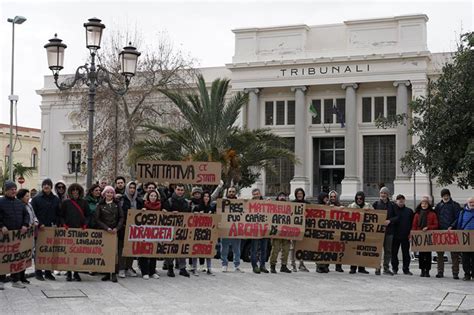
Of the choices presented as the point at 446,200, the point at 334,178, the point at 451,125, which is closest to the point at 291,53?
the point at 334,178

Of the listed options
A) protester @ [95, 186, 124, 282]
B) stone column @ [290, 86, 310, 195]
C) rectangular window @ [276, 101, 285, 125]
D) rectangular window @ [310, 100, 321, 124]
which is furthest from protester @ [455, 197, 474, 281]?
rectangular window @ [276, 101, 285, 125]

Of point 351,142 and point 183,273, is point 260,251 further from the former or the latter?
point 351,142

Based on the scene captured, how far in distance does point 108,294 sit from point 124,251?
2031mm

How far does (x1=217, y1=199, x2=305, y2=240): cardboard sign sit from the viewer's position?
48.8ft

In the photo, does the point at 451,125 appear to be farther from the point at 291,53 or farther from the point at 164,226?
the point at 291,53

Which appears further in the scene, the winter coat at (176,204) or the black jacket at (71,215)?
the winter coat at (176,204)

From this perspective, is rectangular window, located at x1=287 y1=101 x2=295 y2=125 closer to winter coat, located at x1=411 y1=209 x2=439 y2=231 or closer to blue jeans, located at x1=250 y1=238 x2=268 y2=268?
winter coat, located at x1=411 y1=209 x2=439 y2=231

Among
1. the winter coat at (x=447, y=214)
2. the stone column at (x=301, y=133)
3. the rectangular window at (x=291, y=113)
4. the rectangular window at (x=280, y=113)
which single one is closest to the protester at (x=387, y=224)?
the winter coat at (x=447, y=214)

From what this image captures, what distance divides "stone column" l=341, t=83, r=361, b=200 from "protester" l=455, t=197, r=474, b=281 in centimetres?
3121

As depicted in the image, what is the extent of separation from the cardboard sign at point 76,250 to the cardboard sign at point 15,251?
0.38 meters

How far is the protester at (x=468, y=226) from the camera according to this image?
1460 centimetres

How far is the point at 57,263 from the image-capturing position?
12914mm

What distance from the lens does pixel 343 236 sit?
1550cm

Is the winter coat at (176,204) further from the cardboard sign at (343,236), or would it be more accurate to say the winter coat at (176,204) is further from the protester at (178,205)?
the cardboard sign at (343,236)
